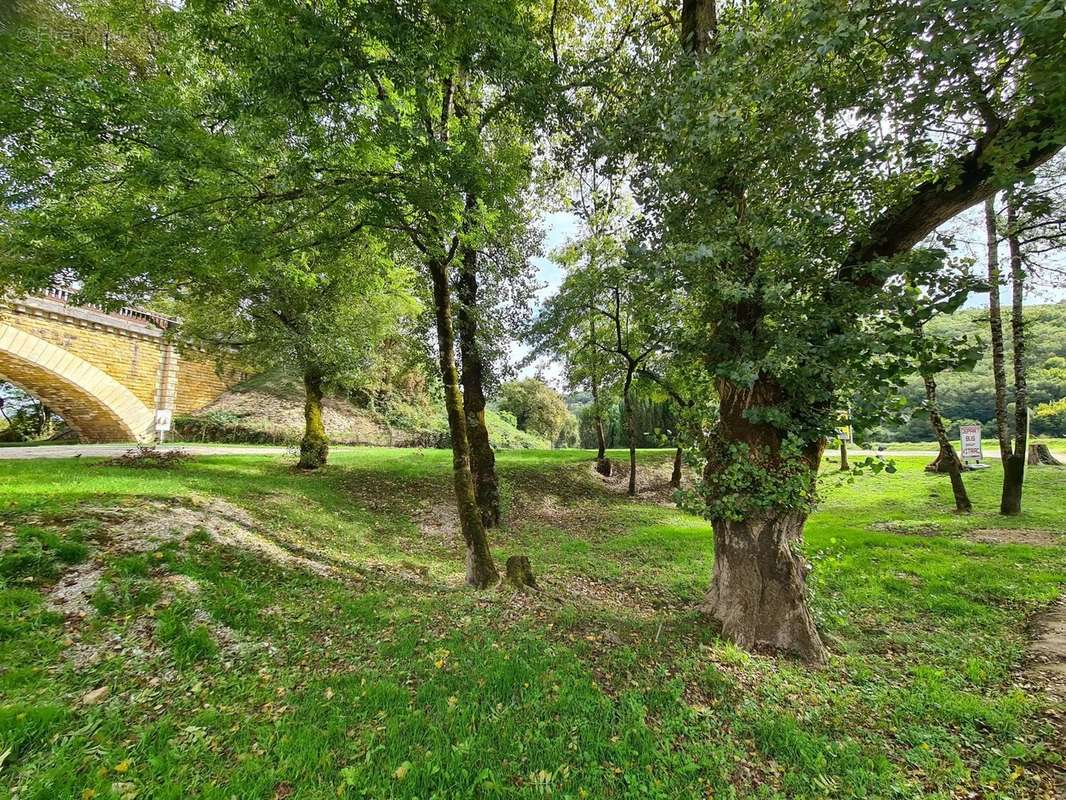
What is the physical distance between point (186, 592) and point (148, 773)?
2.35 m

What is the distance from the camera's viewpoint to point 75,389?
52.9 ft

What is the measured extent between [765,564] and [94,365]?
2355cm

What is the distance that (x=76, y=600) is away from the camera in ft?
12.5

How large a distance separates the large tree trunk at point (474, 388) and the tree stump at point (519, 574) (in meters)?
4.11

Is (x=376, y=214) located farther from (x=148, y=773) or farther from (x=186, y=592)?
(x=148, y=773)

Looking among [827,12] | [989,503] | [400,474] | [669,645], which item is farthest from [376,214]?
[989,503]

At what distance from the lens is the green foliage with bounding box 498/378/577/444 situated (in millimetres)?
32594

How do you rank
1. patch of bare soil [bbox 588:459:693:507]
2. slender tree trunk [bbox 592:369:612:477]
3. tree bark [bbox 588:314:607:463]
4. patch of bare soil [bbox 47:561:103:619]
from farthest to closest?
slender tree trunk [bbox 592:369:612:477] → tree bark [bbox 588:314:607:463] → patch of bare soil [bbox 588:459:693:507] → patch of bare soil [bbox 47:561:103:619]

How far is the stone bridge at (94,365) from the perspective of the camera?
588 inches

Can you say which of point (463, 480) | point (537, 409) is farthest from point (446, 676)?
point (537, 409)

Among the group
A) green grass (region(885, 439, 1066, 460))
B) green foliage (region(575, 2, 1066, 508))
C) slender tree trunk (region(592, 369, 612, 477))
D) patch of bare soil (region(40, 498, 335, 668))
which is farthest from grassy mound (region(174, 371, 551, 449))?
green grass (region(885, 439, 1066, 460))

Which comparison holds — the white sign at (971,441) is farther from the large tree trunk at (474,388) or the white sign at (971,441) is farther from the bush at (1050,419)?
the large tree trunk at (474,388)

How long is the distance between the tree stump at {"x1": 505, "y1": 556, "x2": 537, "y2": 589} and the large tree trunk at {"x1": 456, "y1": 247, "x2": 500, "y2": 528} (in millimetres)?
4113

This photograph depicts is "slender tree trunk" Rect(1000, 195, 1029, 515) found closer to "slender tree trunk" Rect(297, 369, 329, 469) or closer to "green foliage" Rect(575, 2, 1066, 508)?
"green foliage" Rect(575, 2, 1066, 508)
